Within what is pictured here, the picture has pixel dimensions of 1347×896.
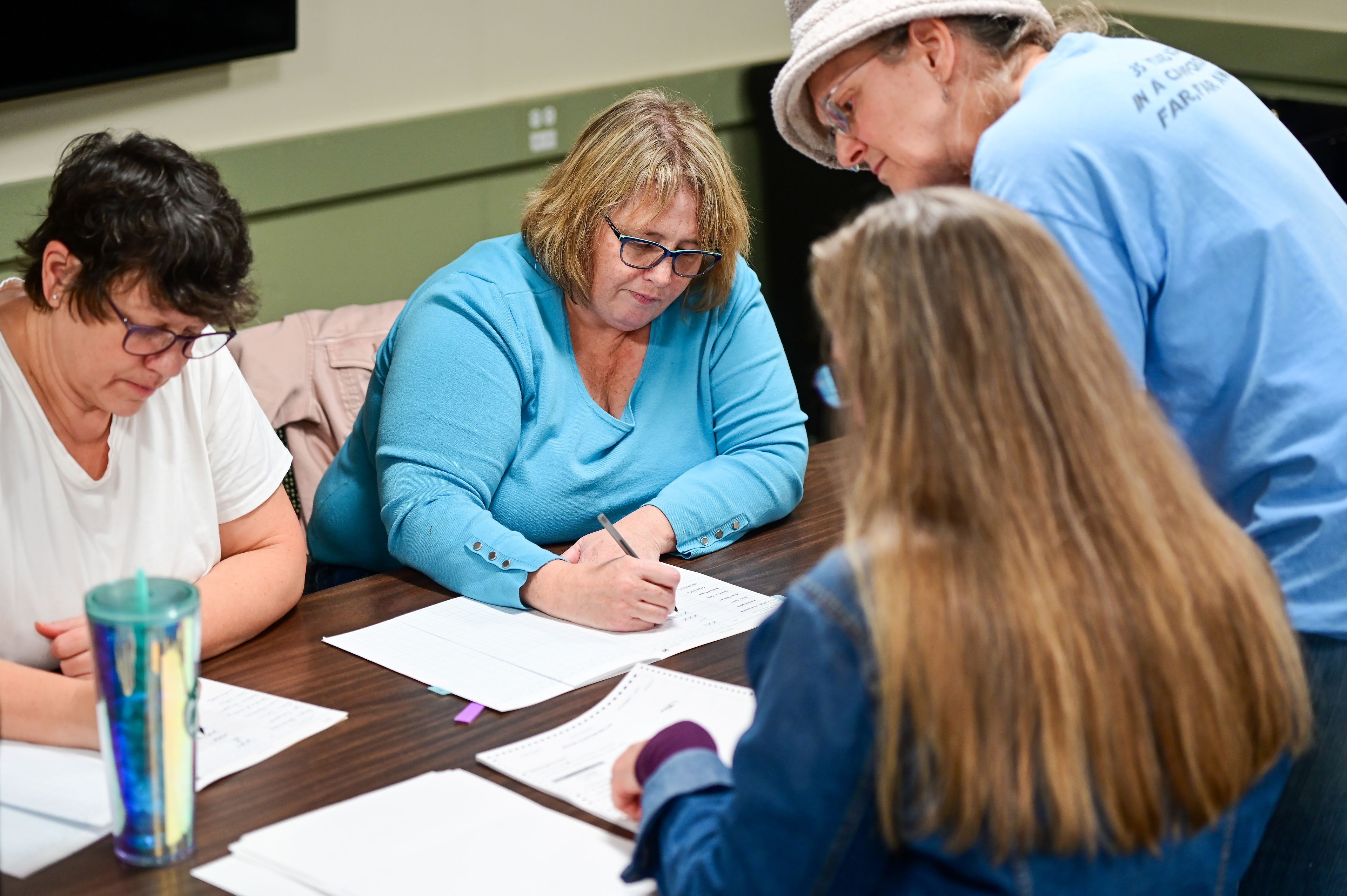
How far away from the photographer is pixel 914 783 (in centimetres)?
91

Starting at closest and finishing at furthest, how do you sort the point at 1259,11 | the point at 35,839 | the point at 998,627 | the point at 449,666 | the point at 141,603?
the point at 998,627 → the point at 141,603 → the point at 35,839 → the point at 449,666 → the point at 1259,11

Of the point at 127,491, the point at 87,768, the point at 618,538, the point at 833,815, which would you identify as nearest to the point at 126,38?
the point at 127,491

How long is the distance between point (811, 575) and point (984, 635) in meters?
0.12

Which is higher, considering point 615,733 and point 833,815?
point 833,815

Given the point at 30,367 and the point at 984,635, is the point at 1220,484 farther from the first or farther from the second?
the point at 30,367

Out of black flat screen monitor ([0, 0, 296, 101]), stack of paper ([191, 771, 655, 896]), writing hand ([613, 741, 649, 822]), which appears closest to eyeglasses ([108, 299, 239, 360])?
stack of paper ([191, 771, 655, 896])

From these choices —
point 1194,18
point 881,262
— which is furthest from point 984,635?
point 1194,18

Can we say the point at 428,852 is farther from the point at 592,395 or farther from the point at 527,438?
the point at 592,395

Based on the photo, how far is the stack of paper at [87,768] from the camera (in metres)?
1.23

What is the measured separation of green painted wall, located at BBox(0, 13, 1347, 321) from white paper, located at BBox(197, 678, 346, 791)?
1770 millimetres

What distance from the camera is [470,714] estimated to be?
1463mm

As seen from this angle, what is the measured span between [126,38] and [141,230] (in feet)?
5.21

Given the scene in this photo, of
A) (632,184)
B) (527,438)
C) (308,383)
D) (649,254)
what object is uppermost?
(632,184)

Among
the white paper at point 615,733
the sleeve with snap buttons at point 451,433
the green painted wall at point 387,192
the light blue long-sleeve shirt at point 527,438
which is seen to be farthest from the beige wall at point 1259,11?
the white paper at point 615,733
